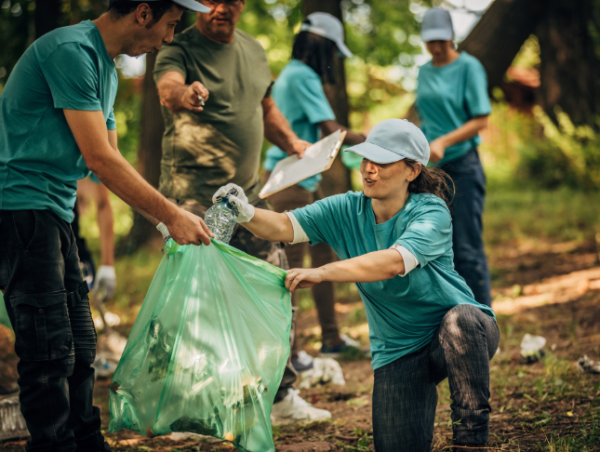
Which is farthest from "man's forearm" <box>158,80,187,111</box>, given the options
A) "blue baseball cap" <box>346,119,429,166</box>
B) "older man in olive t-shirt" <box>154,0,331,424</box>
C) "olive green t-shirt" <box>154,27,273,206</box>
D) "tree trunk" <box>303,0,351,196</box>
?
"tree trunk" <box>303,0,351,196</box>

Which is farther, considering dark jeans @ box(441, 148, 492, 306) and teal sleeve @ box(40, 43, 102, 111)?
dark jeans @ box(441, 148, 492, 306)

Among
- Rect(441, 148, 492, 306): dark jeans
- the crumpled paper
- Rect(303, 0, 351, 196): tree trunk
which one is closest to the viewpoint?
the crumpled paper

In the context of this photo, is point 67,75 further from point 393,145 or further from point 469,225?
point 469,225

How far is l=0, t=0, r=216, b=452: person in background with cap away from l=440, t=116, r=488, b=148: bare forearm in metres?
1.91

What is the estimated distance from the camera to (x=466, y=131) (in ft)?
11.4

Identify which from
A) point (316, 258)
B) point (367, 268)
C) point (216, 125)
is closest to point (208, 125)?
point (216, 125)

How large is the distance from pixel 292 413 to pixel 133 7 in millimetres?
1883

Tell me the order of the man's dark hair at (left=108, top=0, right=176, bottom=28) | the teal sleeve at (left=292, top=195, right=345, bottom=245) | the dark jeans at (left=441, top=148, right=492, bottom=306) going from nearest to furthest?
the man's dark hair at (left=108, top=0, right=176, bottom=28) → the teal sleeve at (left=292, top=195, right=345, bottom=245) → the dark jeans at (left=441, top=148, right=492, bottom=306)

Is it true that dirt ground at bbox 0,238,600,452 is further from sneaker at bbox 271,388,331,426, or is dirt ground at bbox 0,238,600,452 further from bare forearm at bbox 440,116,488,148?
bare forearm at bbox 440,116,488,148

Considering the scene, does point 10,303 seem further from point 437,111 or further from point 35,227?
point 437,111

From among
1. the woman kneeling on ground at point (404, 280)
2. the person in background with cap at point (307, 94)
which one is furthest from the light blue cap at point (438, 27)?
the woman kneeling on ground at point (404, 280)

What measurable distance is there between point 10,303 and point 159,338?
50 centimetres

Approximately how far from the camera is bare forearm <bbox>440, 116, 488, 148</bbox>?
3.43 m

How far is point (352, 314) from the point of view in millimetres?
4930
